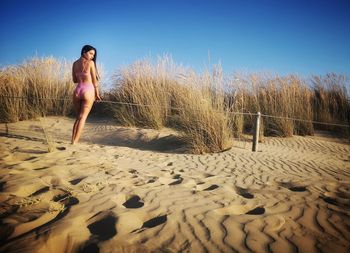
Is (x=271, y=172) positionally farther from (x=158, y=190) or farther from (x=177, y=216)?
(x=177, y=216)

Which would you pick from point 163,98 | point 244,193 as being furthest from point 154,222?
point 163,98

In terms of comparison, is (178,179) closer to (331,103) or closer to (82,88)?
(82,88)

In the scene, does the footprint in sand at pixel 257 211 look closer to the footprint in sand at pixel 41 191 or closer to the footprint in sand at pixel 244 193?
the footprint in sand at pixel 244 193

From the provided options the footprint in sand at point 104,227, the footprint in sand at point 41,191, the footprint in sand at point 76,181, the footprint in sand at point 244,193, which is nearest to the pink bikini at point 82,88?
the footprint in sand at point 76,181

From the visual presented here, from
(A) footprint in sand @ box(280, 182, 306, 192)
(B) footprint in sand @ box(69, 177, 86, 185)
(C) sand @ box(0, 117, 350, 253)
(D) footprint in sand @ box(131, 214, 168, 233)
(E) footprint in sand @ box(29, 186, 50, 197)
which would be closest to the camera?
(C) sand @ box(0, 117, 350, 253)

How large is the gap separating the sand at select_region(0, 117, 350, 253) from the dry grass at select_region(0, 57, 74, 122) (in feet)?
10.3

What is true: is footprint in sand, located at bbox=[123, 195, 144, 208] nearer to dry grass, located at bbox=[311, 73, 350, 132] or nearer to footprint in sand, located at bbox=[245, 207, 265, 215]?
footprint in sand, located at bbox=[245, 207, 265, 215]

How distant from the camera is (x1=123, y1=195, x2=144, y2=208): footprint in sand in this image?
233cm

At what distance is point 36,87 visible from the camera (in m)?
7.84

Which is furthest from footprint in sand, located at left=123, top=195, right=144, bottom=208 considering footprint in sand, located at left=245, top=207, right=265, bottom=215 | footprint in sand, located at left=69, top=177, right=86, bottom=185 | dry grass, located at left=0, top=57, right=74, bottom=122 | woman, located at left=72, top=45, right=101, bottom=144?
dry grass, located at left=0, top=57, right=74, bottom=122

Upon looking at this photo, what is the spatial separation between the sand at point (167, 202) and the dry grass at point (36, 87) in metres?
3.15

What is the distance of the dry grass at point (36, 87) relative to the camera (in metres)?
7.20

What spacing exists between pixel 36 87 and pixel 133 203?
6.93 meters

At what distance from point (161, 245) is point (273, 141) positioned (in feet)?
17.5
